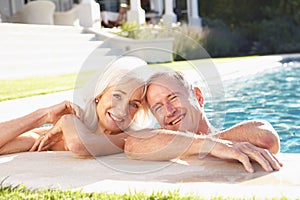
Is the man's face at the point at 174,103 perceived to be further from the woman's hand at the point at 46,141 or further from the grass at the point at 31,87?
the grass at the point at 31,87

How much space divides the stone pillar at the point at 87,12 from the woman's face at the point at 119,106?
1070 cm

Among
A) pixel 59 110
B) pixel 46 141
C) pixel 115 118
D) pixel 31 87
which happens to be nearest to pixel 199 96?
pixel 115 118

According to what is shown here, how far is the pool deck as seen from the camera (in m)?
2.12

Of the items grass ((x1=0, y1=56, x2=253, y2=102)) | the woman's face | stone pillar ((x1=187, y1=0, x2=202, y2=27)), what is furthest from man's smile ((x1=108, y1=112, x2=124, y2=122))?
stone pillar ((x1=187, y1=0, x2=202, y2=27))

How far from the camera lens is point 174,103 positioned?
108 inches

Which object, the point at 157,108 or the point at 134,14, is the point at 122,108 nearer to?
the point at 157,108

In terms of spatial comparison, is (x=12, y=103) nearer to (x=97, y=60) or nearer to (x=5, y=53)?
(x=97, y=60)

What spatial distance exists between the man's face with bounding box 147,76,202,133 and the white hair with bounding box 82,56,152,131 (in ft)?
0.29

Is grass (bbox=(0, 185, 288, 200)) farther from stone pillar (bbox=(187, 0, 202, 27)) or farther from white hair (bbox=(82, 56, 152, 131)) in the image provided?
stone pillar (bbox=(187, 0, 202, 27))

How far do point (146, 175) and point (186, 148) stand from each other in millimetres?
313

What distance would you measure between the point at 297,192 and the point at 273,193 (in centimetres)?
9

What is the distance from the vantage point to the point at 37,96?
6.20 m

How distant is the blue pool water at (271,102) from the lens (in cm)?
532

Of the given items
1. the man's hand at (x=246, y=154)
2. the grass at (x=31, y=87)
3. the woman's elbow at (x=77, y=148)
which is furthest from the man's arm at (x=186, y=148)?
the grass at (x=31, y=87)
